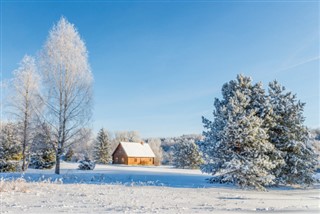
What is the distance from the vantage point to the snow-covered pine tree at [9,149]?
1200 inches

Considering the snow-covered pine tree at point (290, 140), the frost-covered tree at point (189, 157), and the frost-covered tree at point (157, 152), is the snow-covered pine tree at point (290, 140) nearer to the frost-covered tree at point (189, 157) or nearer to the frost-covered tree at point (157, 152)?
the frost-covered tree at point (189, 157)

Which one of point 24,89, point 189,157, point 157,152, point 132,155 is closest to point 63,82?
point 24,89

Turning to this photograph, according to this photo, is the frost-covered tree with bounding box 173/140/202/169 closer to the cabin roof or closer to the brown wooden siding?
the brown wooden siding

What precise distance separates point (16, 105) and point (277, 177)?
22.1m

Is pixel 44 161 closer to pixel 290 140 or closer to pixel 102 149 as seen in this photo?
pixel 290 140

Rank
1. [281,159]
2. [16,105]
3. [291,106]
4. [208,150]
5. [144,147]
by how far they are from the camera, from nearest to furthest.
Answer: [208,150] → [281,159] → [291,106] → [16,105] → [144,147]

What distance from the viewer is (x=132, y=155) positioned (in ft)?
207

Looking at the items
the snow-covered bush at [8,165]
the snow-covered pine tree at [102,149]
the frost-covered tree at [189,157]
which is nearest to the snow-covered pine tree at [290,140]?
the snow-covered bush at [8,165]

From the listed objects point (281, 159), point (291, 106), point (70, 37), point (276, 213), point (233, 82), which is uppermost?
point (70, 37)

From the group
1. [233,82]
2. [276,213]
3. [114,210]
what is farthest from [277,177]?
[114,210]

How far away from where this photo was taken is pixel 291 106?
2058 centimetres

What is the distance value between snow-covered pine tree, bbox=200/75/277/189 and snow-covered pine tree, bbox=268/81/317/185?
7.58 ft

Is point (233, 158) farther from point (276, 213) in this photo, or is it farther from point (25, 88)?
point (25, 88)

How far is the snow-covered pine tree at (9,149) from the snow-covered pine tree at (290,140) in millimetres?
24487
